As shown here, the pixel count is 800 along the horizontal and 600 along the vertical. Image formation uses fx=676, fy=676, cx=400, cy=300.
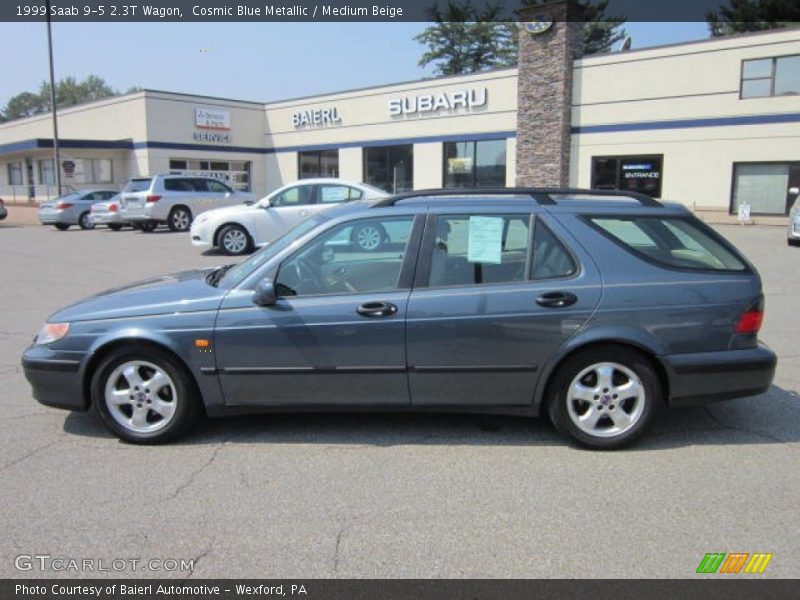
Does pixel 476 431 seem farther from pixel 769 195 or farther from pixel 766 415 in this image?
pixel 769 195

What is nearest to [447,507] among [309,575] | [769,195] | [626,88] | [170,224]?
[309,575]

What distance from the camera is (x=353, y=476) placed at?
3.87 meters

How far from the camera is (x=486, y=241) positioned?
428 cm

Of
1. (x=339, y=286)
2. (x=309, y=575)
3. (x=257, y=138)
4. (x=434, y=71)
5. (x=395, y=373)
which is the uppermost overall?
(x=434, y=71)

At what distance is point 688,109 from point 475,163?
9061 mm

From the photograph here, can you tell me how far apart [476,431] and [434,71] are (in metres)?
52.4

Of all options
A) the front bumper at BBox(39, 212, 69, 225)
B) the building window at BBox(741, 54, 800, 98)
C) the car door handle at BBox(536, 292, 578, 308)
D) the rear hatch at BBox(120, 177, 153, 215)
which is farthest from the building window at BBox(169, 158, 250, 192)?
the car door handle at BBox(536, 292, 578, 308)

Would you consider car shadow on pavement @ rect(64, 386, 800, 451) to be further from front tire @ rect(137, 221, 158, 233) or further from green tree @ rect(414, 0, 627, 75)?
green tree @ rect(414, 0, 627, 75)

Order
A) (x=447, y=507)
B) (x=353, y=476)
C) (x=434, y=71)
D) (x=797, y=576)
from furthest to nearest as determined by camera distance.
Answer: (x=434, y=71) < (x=353, y=476) < (x=447, y=507) < (x=797, y=576)

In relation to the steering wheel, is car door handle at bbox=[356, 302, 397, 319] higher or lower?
lower

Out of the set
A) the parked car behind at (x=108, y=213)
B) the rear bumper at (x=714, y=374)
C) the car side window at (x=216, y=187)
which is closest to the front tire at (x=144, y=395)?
the rear bumper at (x=714, y=374)

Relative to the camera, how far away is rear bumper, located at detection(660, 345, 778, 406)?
416 cm

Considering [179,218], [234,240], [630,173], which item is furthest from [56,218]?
[630,173]

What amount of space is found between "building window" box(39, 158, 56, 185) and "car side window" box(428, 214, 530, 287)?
39.2 meters
